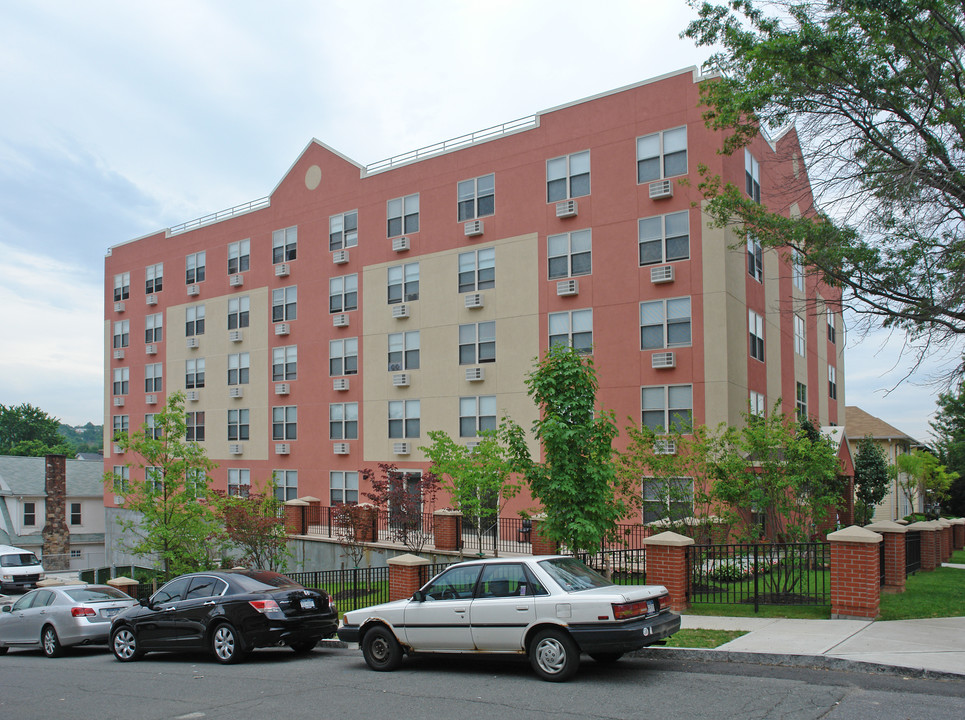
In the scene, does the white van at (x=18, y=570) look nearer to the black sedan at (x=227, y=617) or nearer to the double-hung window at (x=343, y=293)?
the double-hung window at (x=343, y=293)

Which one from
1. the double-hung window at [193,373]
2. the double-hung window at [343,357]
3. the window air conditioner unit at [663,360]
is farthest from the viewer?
the double-hung window at [193,373]

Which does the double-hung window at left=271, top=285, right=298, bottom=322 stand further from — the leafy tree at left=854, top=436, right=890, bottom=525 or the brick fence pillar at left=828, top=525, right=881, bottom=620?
the brick fence pillar at left=828, top=525, right=881, bottom=620

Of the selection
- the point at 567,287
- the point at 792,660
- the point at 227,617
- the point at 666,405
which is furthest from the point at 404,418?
the point at 792,660

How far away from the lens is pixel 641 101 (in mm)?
26688

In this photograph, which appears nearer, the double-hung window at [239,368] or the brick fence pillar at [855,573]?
the brick fence pillar at [855,573]

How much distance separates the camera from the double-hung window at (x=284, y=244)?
37131 mm

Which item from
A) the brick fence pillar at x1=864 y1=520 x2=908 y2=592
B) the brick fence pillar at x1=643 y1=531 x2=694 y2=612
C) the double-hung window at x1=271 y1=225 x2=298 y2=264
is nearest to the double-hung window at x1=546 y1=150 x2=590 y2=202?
the double-hung window at x1=271 y1=225 x2=298 y2=264

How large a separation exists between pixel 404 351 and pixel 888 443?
31.3 metres

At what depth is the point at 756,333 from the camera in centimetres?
2747

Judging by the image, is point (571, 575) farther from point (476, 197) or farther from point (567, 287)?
point (476, 197)

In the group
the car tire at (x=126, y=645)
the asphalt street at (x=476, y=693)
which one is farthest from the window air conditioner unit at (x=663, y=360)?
the car tire at (x=126, y=645)

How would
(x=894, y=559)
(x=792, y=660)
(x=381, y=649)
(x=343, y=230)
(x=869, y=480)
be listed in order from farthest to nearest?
1. (x=343, y=230)
2. (x=869, y=480)
3. (x=894, y=559)
4. (x=381, y=649)
5. (x=792, y=660)

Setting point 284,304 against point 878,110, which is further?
point 284,304

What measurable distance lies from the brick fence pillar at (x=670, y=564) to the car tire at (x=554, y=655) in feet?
15.4
